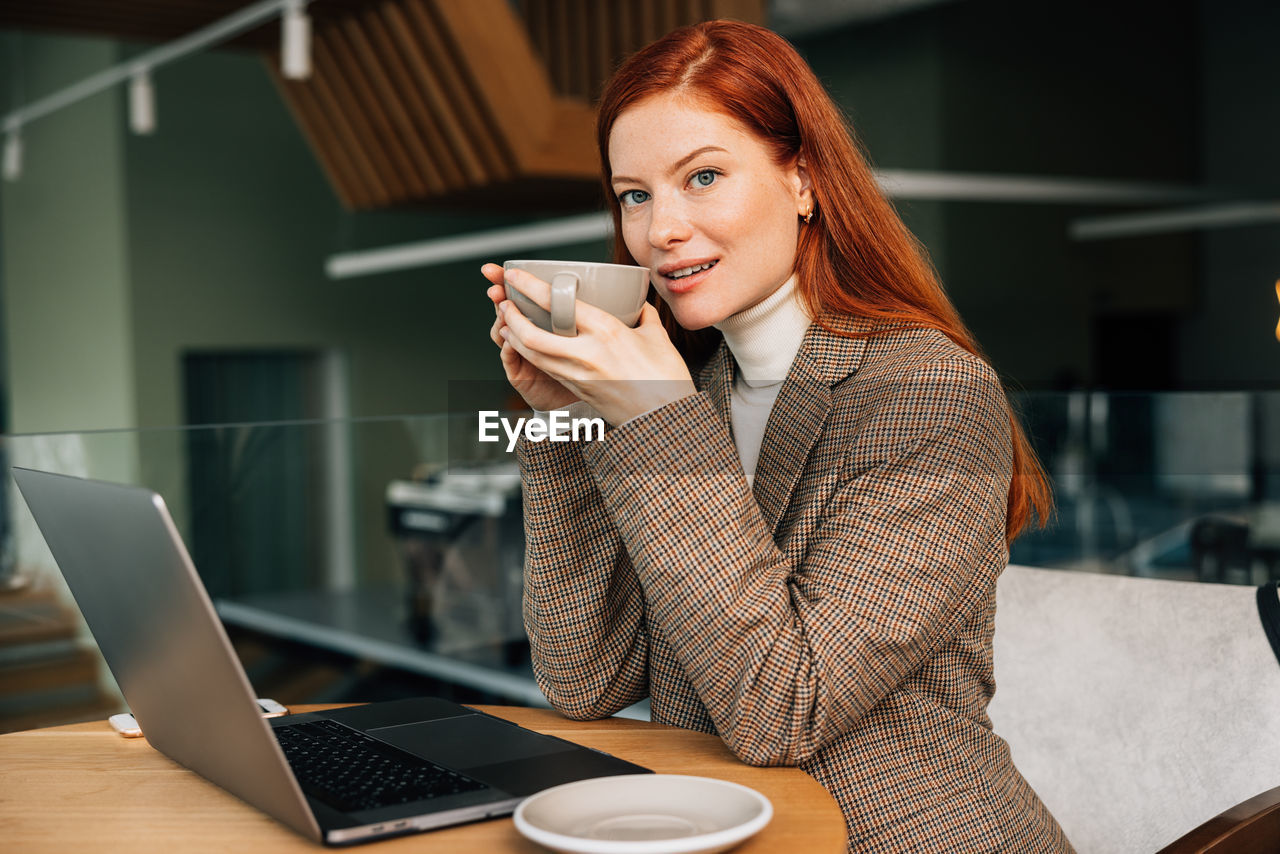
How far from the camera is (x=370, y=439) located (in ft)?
12.4

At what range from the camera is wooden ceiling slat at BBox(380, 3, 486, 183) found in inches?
218

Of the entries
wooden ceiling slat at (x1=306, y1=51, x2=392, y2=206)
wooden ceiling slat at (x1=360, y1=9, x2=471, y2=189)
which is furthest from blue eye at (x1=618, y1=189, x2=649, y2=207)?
wooden ceiling slat at (x1=306, y1=51, x2=392, y2=206)

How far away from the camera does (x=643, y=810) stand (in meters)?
0.84

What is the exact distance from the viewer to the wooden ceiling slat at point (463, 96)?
17.4 ft

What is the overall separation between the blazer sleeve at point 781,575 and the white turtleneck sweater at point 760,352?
253 mm

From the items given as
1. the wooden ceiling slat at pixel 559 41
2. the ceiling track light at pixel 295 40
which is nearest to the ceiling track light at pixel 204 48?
the ceiling track light at pixel 295 40

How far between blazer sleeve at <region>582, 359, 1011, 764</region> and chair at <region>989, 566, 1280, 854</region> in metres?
0.54

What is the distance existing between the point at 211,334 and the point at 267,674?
4.32m

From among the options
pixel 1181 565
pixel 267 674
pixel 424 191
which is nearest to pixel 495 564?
pixel 267 674

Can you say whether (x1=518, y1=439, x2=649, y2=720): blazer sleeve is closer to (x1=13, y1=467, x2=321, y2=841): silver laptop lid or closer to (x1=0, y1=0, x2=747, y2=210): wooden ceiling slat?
(x1=13, y1=467, x2=321, y2=841): silver laptop lid

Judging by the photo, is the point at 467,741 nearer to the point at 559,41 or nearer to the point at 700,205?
the point at 700,205

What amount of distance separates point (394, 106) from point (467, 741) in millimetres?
5441

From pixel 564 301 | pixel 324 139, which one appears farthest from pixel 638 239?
pixel 324 139

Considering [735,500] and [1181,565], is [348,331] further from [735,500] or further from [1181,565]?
[735,500]
